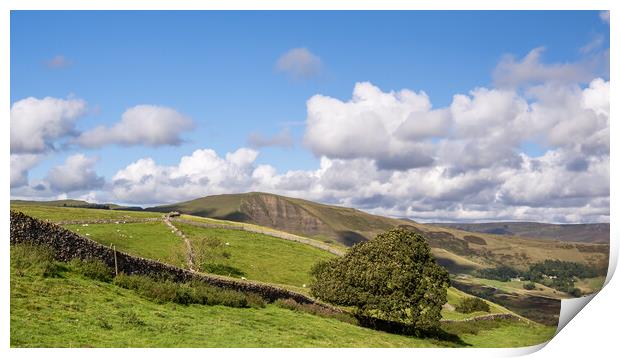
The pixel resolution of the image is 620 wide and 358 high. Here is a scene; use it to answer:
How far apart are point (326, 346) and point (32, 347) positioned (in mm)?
12501

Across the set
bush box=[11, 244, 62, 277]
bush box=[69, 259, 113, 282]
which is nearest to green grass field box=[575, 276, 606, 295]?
bush box=[69, 259, 113, 282]

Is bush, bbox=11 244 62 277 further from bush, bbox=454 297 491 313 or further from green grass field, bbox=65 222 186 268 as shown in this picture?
bush, bbox=454 297 491 313

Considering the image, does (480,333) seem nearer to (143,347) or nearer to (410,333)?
(410,333)

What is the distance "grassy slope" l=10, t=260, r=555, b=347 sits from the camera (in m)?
20.7

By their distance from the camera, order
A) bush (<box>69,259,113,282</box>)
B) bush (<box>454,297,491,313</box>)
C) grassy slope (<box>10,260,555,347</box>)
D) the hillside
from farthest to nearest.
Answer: bush (<box>454,297,491,313</box>) < bush (<box>69,259,113,282</box>) < the hillside < grassy slope (<box>10,260,555,347</box>)

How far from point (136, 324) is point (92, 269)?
6418 millimetres

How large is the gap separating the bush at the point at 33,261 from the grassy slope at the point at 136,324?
49 centimetres

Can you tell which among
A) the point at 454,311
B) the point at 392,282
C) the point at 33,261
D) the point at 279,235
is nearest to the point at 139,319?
the point at 33,261

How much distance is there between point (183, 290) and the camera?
29.8 m

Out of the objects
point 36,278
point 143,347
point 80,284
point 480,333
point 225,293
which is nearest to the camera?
point 143,347

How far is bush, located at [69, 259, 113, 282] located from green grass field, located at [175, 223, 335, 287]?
2332 cm

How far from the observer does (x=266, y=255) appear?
6212 cm
